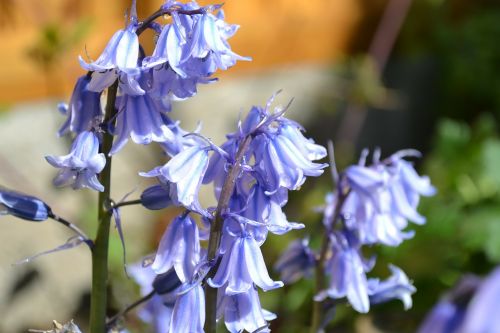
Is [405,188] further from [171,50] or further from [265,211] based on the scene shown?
[171,50]

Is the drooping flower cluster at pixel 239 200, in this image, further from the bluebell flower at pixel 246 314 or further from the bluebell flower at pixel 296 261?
the bluebell flower at pixel 296 261

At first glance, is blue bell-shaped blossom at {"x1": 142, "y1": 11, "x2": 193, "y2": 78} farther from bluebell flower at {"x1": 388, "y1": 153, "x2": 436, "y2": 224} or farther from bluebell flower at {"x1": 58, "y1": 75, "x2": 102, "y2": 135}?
bluebell flower at {"x1": 388, "y1": 153, "x2": 436, "y2": 224}

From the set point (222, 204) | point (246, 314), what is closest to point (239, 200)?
point (222, 204)

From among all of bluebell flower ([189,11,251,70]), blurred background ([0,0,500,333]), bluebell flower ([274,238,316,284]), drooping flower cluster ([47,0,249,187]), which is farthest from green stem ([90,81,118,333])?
blurred background ([0,0,500,333])

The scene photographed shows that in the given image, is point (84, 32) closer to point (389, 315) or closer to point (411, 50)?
point (389, 315)

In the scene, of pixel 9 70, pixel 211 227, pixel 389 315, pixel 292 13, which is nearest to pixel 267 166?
pixel 211 227

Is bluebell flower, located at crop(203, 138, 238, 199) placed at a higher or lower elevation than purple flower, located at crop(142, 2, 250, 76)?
lower

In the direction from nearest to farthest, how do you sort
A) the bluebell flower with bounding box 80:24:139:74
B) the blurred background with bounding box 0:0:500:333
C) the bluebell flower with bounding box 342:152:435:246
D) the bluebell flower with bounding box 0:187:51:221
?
the bluebell flower with bounding box 80:24:139:74
the bluebell flower with bounding box 0:187:51:221
the bluebell flower with bounding box 342:152:435:246
the blurred background with bounding box 0:0:500:333
